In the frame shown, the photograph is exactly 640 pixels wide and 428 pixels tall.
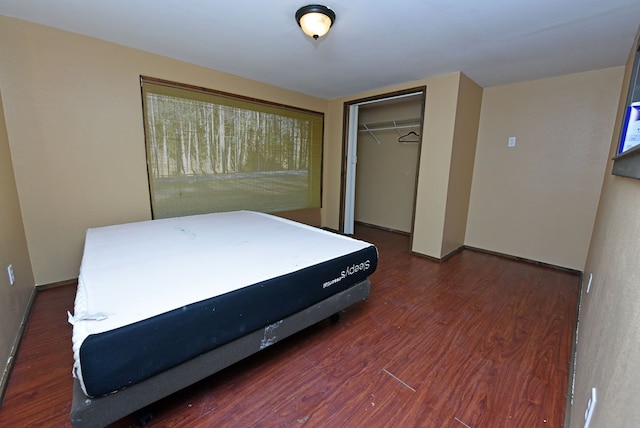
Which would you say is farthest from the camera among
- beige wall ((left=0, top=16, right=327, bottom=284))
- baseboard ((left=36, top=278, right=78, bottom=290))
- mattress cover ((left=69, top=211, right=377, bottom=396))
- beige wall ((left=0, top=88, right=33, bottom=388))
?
baseboard ((left=36, top=278, right=78, bottom=290))

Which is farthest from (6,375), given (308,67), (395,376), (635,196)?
(308,67)

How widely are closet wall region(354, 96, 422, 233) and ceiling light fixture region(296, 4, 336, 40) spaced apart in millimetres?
2758

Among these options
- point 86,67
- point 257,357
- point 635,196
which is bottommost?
point 257,357

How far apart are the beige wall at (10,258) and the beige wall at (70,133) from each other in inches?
4.6

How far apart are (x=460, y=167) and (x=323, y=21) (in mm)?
2541

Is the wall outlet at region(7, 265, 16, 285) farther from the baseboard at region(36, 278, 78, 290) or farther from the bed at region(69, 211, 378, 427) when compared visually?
the baseboard at region(36, 278, 78, 290)

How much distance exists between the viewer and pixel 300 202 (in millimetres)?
4566

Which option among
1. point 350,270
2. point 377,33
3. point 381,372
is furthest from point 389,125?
point 381,372

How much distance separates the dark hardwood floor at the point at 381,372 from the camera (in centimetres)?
135

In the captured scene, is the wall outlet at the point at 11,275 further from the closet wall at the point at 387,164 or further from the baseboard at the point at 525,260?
the baseboard at the point at 525,260

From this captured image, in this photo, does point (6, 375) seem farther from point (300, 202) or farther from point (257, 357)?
point (300, 202)

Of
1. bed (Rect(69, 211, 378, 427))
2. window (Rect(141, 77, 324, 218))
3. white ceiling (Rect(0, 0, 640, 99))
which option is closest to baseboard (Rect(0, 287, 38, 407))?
bed (Rect(69, 211, 378, 427))

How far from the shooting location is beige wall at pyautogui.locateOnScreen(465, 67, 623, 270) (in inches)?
118

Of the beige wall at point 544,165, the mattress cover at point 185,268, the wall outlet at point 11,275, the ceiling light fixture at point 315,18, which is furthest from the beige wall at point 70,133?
the beige wall at point 544,165
